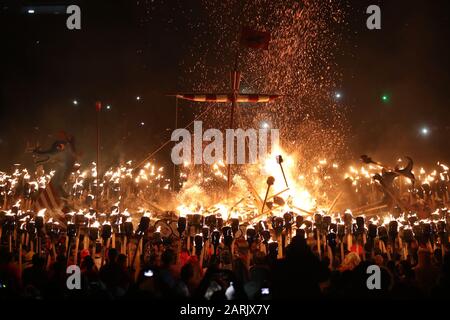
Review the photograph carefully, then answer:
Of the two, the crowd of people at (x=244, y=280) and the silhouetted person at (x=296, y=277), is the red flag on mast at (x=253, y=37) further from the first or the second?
the silhouetted person at (x=296, y=277)

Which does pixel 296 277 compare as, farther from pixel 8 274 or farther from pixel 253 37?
pixel 253 37

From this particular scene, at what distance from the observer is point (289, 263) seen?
4309 millimetres

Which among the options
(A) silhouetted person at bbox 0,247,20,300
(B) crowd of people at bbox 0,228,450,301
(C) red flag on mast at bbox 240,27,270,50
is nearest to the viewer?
(B) crowd of people at bbox 0,228,450,301

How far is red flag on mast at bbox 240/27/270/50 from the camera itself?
40.0 ft

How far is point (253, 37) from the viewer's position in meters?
12.2

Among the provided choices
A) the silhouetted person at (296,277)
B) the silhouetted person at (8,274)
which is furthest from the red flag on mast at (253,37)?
the silhouetted person at (296,277)

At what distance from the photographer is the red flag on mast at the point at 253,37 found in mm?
12195

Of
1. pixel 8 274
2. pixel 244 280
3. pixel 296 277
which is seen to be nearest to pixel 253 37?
pixel 244 280

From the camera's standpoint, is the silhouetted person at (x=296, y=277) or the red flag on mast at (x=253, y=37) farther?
the red flag on mast at (x=253, y=37)

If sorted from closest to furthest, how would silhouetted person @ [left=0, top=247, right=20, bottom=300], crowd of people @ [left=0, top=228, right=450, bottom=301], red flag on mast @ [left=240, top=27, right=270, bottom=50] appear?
crowd of people @ [left=0, top=228, right=450, bottom=301]
silhouetted person @ [left=0, top=247, right=20, bottom=300]
red flag on mast @ [left=240, top=27, right=270, bottom=50]

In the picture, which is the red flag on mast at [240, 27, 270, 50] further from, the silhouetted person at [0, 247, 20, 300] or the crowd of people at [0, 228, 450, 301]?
the silhouetted person at [0, 247, 20, 300]

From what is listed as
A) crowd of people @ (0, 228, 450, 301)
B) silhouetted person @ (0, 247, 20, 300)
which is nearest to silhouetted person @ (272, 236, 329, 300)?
crowd of people @ (0, 228, 450, 301)
